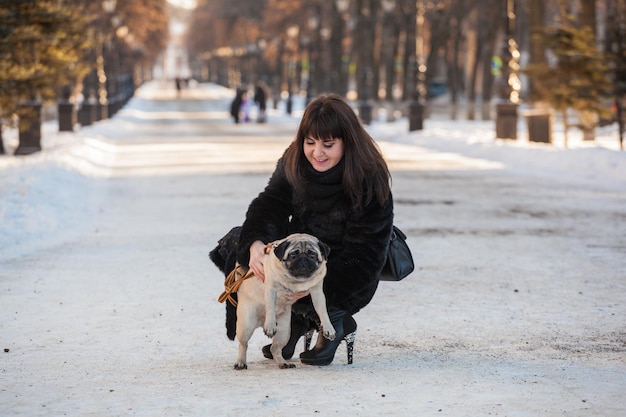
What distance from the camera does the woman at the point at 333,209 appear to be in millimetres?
6500

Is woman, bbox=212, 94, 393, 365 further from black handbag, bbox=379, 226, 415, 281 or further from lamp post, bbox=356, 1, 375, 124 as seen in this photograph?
lamp post, bbox=356, 1, 375, 124

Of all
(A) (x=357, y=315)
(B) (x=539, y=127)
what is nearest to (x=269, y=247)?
(A) (x=357, y=315)

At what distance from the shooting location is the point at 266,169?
77.2ft

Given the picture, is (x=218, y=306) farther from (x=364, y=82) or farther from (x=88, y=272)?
(x=364, y=82)

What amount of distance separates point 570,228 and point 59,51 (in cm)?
1176

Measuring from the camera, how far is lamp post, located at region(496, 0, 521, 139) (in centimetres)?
3100

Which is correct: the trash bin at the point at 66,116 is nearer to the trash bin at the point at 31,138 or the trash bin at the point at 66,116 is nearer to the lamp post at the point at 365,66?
the trash bin at the point at 31,138

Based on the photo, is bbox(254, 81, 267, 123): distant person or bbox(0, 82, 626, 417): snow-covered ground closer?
bbox(0, 82, 626, 417): snow-covered ground

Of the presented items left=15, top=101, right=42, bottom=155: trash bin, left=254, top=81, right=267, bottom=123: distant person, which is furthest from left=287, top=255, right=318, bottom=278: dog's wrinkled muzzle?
left=254, top=81, right=267, bottom=123: distant person

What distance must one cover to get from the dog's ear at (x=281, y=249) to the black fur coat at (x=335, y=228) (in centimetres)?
67

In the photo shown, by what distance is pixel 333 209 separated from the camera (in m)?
6.64

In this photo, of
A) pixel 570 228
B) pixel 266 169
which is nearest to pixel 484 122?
pixel 266 169

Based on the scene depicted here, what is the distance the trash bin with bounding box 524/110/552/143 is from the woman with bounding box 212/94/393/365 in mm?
24167

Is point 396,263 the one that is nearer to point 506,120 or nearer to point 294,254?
point 294,254
